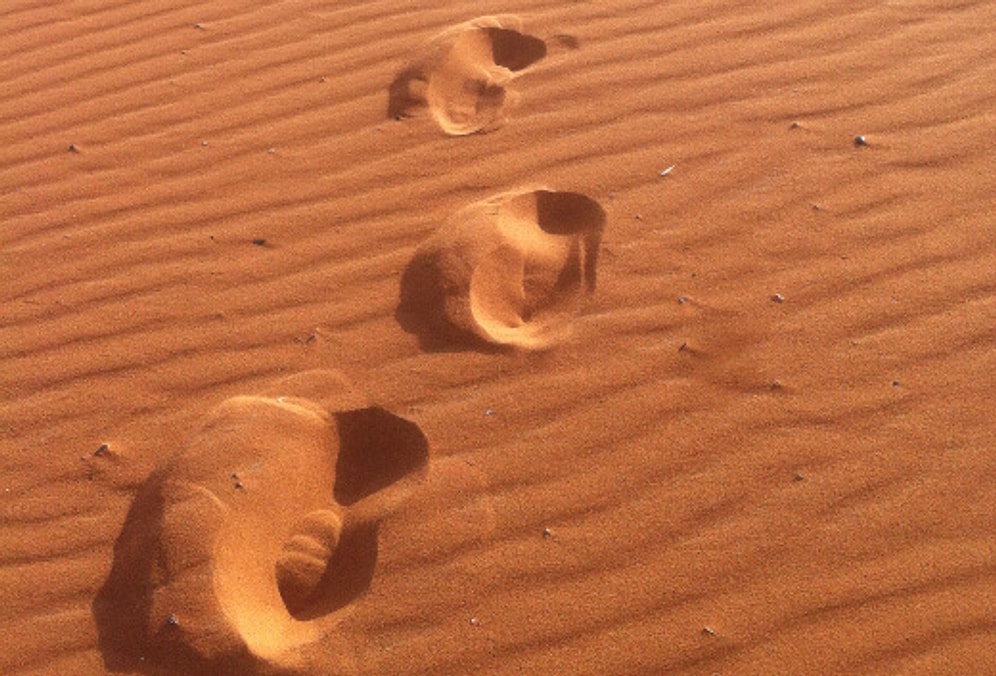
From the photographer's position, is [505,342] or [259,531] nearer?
[259,531]

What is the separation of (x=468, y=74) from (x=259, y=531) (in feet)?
6.36

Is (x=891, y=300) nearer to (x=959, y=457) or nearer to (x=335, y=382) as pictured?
(x=959, y=457)

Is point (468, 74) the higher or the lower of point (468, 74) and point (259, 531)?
the higher

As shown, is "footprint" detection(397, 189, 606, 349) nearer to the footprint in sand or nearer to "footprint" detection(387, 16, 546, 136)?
the footprint in sand

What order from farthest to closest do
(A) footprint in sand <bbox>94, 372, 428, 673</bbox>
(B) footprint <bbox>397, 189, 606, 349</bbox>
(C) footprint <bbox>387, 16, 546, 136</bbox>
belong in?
1. (C) footprint <bbox>387, 16, 546, 136</bbox>
2. (B) footprint <bbox>397, 189, 606, 349</bbox>
3. (A) footprint in sand <bbox>94, 372, 428, 673</bbox>

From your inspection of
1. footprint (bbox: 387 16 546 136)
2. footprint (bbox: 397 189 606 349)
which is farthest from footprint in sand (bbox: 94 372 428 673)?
footprint (bbox: 387 16 546 136)

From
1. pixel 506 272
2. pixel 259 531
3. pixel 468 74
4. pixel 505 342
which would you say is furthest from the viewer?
pixel 468 74

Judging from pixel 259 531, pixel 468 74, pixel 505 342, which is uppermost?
pixel 468 74

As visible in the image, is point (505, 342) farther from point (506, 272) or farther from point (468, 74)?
point (468, 74)

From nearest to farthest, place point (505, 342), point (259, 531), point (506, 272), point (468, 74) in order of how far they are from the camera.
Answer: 1. point (259, 531)
2. point (505, 342)
3. point (506, 272)
4. point (468, 74)

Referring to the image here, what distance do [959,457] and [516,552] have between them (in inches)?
41.9

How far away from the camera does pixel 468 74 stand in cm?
385

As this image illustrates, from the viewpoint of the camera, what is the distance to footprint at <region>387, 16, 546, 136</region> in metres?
3.69

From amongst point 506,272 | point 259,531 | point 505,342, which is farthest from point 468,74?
point 259,531
